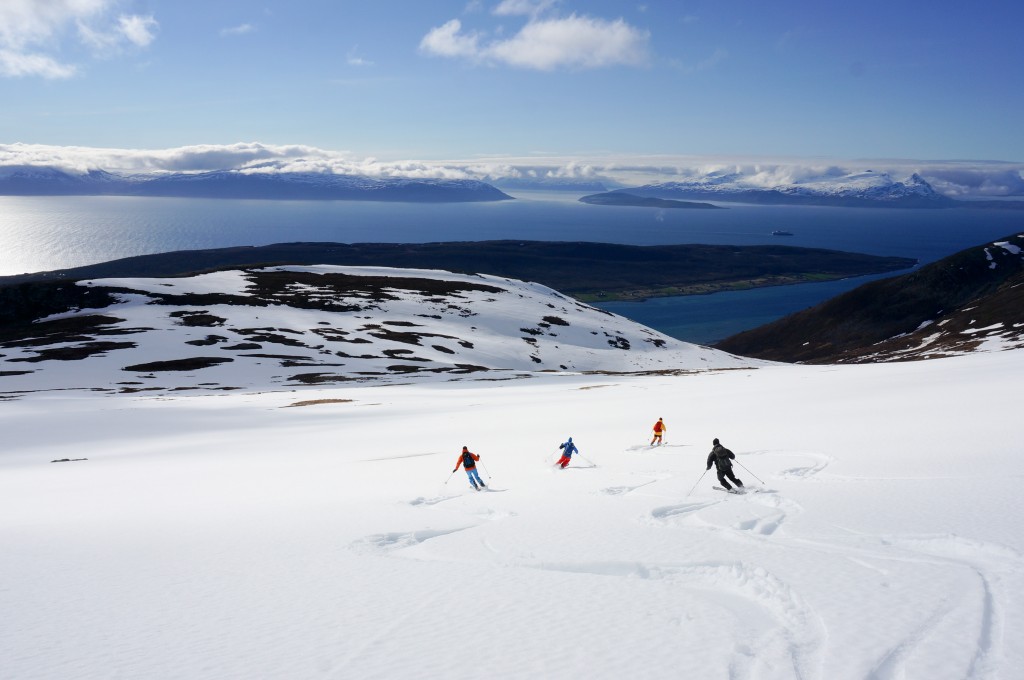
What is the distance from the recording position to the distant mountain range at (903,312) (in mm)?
116750

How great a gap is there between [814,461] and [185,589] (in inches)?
781

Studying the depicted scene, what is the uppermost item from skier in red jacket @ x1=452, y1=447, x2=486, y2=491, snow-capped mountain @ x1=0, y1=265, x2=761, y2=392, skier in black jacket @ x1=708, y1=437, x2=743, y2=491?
skier in black jacket @ x1=708, y1=437, x2=743, y2=491

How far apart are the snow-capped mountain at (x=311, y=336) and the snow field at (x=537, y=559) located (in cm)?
3924

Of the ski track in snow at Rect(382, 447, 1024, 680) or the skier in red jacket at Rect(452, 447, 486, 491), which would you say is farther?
the skier in red jacket at Rect(452, 447, 486, 491)

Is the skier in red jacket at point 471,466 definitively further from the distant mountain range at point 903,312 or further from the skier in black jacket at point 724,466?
the distant mountain range at point 903,312

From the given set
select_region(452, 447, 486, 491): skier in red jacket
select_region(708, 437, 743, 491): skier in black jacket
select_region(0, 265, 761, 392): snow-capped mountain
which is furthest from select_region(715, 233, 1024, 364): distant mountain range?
select_region(452, 447, 486, 491): skier in red jacket

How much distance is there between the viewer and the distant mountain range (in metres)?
117

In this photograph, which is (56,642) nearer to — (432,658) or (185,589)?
(185,589)

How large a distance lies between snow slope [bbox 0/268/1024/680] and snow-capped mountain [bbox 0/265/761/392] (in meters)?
38.3

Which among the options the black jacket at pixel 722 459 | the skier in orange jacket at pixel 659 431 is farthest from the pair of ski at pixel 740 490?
the skier in orange jacket at pixel 659 431

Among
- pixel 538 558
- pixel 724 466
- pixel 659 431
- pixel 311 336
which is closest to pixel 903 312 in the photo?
pixel 311 336

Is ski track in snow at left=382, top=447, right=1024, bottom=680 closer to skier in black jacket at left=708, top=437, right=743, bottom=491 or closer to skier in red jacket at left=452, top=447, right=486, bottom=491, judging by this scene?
skier in black jacket at left=708, top=437, right=743, bottom=491

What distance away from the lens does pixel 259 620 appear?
423 inches

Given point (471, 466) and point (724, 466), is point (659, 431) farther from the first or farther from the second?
point (471, 466)
